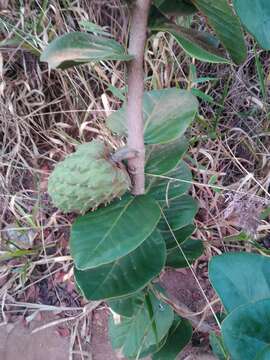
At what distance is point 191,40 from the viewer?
0.64 m

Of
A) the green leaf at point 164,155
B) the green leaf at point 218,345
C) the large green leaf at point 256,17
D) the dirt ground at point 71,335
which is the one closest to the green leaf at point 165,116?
the green leaf at point 164,155

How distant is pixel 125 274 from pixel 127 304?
5.8 inches

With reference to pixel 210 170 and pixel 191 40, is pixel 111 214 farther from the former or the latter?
pixel 210 170

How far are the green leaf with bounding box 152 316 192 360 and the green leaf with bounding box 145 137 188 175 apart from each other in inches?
17.3

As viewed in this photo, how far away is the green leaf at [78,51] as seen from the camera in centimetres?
62

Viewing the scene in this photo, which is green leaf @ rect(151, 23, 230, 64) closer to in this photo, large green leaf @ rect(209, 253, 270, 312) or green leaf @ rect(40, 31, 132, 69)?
green leaf @ rect(40, 31, 132, 69)

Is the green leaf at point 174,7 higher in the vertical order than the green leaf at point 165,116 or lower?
higher

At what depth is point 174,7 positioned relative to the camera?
0.65m

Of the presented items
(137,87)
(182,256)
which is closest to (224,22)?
(137,87)

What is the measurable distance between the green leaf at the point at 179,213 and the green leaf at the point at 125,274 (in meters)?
0.08

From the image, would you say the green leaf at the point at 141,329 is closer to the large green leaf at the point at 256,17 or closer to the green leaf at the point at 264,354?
the green leaf at the point at 264,354

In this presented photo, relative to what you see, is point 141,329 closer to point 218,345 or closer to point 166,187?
point 218,345

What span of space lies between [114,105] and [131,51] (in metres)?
0.81

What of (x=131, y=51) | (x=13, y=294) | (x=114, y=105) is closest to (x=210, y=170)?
(x=114, y=105)
